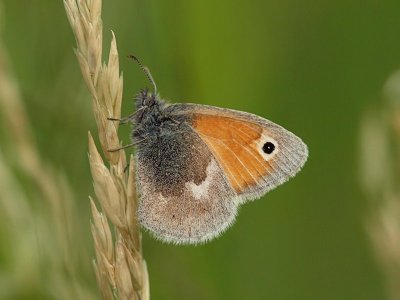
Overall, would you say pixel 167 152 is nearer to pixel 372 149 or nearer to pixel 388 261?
pixel 372 149

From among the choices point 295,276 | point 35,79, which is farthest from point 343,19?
point 35,79

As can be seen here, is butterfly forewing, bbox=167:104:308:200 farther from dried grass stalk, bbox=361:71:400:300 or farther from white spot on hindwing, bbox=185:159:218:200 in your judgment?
dried grass stalk, bbox=361:71:400:300

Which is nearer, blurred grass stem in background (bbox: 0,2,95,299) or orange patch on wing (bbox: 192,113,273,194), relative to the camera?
blurred grass stem in background (bbox: 0,2,95,299)

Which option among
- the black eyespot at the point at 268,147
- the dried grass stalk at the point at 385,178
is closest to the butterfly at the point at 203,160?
the black eyespot at the point at 268,147

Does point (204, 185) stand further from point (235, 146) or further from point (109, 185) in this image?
point (109, 185)

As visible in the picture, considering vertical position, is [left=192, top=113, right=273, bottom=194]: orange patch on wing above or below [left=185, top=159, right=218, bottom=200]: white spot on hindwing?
above

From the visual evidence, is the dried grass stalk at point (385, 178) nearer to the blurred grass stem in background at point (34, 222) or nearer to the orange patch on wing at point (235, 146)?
the orange patch on wing at point (235, 146)

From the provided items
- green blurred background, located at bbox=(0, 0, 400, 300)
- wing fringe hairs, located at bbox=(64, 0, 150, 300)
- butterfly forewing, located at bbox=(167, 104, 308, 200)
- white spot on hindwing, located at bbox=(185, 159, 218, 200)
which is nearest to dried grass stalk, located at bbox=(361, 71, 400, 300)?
butterfly forewing, located at bbox=(167, 104, 308, 200)
